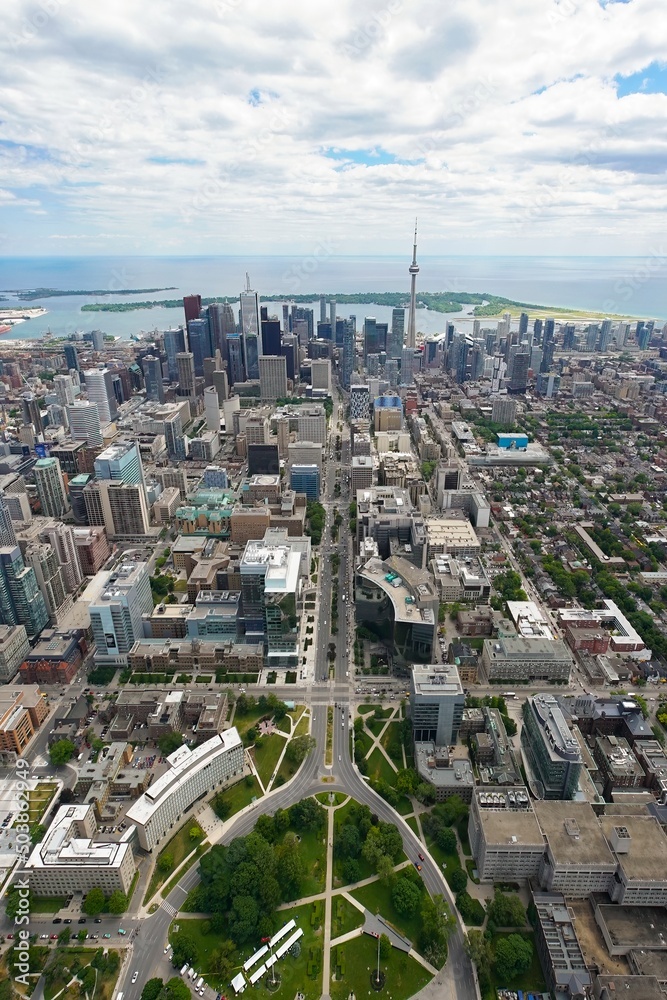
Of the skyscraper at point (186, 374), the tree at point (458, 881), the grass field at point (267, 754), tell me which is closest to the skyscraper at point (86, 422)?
the skyscraper at point (186, 374)

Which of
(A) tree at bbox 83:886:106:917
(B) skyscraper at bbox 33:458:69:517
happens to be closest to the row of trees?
(A) tree at bbox 83:886:106:917

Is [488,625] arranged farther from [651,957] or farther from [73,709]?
[73,709]

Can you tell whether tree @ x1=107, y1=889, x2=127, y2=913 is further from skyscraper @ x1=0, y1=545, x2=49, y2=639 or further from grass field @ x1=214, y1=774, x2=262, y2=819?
skyscraper @ x1=0, y1=545, x2=49, y2=639

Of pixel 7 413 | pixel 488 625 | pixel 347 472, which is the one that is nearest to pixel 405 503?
pixel 488 625

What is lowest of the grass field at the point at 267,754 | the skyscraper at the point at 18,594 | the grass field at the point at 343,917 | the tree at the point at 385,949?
the grass field at the point at 343,917

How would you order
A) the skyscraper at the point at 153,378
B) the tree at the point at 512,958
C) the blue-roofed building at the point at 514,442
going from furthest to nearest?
the skyscraper at the point at 153,378 → the blue-roofed building at the point at 514,442 → the tree at the point at 512,958

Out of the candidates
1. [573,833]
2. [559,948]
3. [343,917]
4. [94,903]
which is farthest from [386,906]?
[94,903]

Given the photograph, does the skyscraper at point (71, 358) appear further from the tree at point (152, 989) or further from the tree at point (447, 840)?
the tree at point (447, 840)
